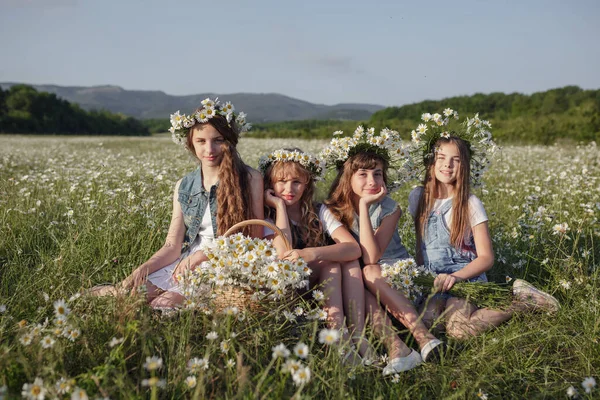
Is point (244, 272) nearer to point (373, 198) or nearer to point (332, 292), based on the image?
point (332, 292)

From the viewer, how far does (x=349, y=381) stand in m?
2.30

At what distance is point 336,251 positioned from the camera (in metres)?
3.12

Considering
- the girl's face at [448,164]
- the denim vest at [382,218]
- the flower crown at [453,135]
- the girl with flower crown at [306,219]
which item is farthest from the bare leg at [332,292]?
the flower crown at [453,135]

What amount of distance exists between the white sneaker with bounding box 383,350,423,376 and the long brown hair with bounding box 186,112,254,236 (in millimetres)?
1421

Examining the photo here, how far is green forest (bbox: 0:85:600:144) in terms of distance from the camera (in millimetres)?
19141

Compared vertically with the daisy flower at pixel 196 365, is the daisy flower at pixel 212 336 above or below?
above

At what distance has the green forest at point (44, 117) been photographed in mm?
45553

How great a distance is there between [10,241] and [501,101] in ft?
148

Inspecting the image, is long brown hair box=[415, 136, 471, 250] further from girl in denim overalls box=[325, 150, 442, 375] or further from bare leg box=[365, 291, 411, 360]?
bare leg box=[365, 291, 411, 360]

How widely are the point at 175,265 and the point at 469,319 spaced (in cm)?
206

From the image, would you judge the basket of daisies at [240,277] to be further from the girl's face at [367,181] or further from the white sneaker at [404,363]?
the girl's face at [367,181]

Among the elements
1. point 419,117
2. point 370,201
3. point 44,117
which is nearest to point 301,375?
point 370,201

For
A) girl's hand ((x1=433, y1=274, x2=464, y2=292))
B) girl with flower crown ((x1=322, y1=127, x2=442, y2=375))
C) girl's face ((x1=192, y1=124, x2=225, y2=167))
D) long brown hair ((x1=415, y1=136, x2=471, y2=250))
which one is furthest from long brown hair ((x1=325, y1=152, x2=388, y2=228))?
girl's face ((x1=192, y1=124, x2=225, y2=167))

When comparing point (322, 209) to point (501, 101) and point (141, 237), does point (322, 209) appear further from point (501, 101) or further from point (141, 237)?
point (501, 101)
